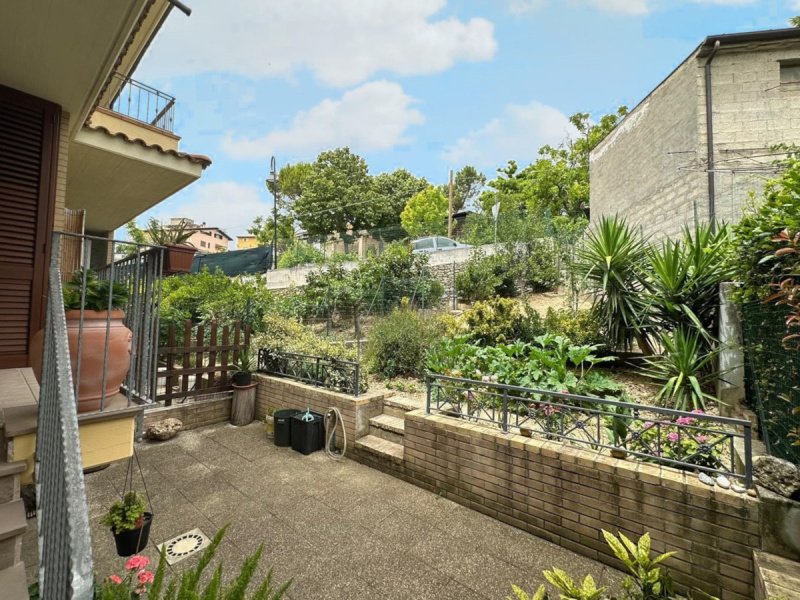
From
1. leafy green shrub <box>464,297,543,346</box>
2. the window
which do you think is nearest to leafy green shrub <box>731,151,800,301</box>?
leafy green shrub <box>464,297,543,346</box>

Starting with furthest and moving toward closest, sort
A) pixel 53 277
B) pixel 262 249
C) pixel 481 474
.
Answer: pixel 262 249, pixel 481 474, pixel 53 277

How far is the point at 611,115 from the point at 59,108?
22819 mm

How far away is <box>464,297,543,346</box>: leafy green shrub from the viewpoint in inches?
242

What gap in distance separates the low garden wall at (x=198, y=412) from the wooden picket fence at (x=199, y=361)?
0.12 meters

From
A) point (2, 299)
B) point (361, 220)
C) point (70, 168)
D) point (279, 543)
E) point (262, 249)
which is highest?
point (361, 220)

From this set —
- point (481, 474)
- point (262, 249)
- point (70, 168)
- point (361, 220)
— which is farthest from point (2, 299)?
point (361, 220)

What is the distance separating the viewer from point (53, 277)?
6.93ft

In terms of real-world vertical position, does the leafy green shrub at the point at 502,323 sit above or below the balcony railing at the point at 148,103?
below

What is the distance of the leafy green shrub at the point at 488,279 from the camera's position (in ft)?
33.5

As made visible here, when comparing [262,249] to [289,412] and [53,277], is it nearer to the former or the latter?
[289,412]

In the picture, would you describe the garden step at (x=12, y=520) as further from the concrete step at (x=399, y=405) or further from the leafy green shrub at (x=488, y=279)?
the leafy green shrub at (x=488, y=279)

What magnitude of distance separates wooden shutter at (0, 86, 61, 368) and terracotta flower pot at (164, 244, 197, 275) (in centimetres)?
88

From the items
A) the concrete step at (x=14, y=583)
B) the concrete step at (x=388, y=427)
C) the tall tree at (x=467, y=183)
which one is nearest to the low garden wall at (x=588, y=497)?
the concrete step at (x=388, y=427)

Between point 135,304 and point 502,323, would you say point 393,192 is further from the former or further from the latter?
point 135,304
